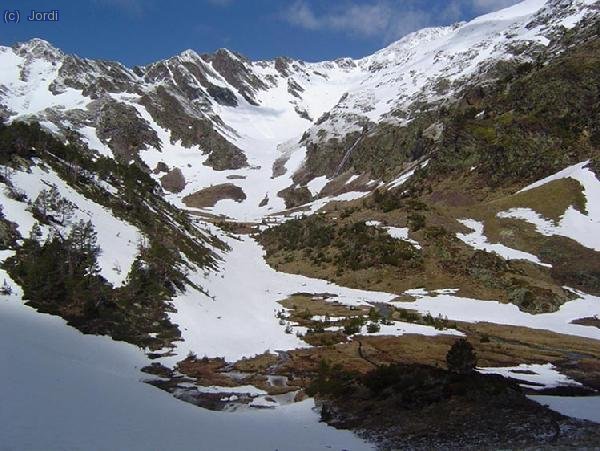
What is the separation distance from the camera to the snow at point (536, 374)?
902 inches

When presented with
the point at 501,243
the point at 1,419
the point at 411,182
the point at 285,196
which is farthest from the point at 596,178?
the point at 285,196

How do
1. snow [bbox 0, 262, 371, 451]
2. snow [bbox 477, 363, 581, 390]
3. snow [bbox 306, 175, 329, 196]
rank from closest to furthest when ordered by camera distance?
1. snow [bbox 0, 262, 371, 451]
2. snow [bbox 477, 363, 581, 390]
3. snow [bbox 306, 175, 329, 196]

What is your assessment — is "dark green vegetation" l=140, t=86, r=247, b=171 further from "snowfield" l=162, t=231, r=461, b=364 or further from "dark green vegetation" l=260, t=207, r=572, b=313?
"snowfield" l=162, t=231, r=461, b=364

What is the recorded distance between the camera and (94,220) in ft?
125

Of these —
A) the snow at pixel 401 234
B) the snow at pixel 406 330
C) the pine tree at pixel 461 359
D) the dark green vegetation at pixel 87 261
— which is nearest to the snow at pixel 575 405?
the pine tree at pixel 461 359

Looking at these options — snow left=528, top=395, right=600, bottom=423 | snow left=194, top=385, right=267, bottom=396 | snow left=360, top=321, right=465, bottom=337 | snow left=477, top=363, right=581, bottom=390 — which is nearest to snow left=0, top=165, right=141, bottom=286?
snow left=194, top=385, right=267, bottom=396

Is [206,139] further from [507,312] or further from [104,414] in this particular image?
[104,414]

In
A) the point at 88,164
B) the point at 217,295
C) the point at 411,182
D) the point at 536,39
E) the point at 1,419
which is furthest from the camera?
the point at 536,39

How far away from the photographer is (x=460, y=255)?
52906 mm

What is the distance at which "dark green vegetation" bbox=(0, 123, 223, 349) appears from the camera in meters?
26.6

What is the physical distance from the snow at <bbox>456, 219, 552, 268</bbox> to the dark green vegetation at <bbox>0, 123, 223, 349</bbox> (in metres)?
29.1

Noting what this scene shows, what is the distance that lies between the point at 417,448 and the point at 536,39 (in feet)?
574

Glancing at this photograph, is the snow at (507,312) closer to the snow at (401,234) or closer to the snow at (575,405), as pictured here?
the snow at (401,234)

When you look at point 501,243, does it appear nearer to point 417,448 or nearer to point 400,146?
point 417,448
